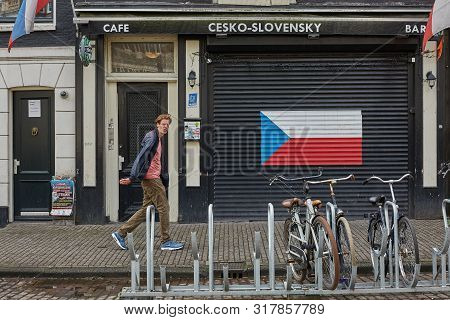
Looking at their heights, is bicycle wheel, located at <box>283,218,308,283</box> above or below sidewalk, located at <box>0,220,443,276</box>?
above

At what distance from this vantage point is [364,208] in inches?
404

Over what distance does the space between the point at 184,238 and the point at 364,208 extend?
390 centimetres

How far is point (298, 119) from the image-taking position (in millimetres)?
10156

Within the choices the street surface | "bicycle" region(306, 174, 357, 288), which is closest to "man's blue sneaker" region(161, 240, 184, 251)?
the street surface

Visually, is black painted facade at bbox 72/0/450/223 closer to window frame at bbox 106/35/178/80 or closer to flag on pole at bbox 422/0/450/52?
window frame at bbox 106/35/178/80

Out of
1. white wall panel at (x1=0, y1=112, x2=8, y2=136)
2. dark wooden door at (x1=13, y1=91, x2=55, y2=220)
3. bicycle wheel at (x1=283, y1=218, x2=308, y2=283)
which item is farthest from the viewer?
dark wooden door at (x1=13, y1=91, x2=55, y2=220)

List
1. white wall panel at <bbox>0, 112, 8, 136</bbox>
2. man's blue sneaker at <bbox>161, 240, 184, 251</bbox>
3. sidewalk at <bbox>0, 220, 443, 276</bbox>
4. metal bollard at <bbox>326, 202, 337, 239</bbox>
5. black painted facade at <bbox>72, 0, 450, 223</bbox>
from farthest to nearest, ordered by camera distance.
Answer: white wall panel at <bbox>0, 112, 8, 136</bbox> < black painted facade at <bbox>72, 0, 450, 223</bbox> < man's blue sneaker at <bbox>161, 240, 184, 251</bbox> < sidewalk at <bbox>0, 220, 443, 276</bbox> < metal bollard at <bbox>326, 202, 337, 239</bbox>

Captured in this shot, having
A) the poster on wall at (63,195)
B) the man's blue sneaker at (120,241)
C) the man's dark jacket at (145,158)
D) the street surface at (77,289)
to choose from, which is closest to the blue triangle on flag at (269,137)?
the man's dark jacket at (145,158)

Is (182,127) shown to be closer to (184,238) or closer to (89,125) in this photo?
(89,125)

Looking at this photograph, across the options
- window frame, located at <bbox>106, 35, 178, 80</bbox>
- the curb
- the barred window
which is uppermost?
the barred window

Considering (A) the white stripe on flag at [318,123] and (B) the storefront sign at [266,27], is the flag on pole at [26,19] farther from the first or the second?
(A) the white stripe on flag at [318,123]

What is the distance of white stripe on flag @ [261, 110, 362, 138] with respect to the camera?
10.1 m

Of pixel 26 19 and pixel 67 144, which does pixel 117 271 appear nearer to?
pixel 67 144

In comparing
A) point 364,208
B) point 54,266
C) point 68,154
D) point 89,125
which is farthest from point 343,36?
point 54,266
